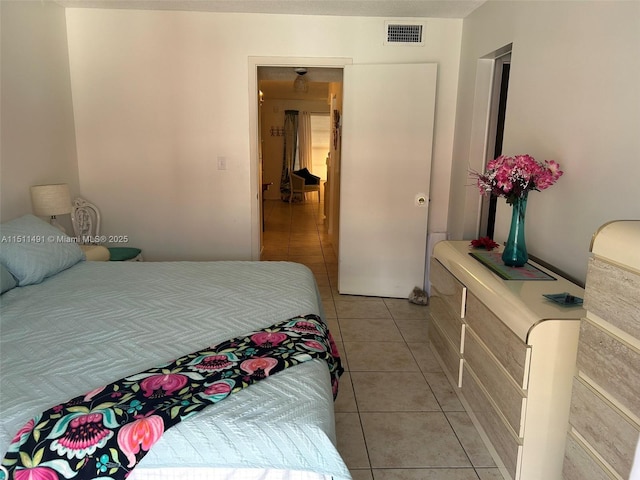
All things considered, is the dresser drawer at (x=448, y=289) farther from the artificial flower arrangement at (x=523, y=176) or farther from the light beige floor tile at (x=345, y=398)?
the light beige floor tile at (x=345, y=398)

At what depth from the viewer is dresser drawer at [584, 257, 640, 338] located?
125 cm

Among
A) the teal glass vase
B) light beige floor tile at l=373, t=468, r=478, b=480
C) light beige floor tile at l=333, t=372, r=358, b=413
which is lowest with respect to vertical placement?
light beige floor tile at l=373, t=468, r=478, b=480

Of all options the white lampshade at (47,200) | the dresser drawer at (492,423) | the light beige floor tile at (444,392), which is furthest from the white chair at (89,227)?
the dresser drawer at (492,423)

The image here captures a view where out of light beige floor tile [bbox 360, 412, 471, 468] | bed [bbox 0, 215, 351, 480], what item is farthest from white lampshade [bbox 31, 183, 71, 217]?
light beige floor tile [bbox 360, 412, 471, 468]

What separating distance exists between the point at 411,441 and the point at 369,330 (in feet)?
4.36

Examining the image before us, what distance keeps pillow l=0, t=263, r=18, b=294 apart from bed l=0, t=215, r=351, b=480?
2 centimetres

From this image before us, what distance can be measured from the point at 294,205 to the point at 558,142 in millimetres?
7968

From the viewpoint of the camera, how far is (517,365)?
1.82 metres

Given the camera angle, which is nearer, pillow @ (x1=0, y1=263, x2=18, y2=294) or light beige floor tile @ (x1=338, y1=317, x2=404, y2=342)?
pillow @ (x1=0, y1=263, x2=18, y2=294)

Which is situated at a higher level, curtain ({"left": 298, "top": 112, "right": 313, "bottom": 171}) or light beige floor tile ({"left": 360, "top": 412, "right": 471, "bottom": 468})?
curtain ({"left": 298, "top": 112, "right": 313, "bottom": 171})

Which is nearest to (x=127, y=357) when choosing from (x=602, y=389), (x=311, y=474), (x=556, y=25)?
(x=311, y=474)

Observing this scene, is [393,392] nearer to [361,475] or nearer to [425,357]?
[425,357]

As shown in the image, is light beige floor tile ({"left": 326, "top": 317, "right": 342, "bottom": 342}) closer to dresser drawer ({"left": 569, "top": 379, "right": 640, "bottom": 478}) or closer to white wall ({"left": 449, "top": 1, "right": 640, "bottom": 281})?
white wall ({"left": 449, "top": 1, "right": 640, "bottom": 281})

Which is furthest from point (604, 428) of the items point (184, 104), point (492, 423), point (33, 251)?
point (184, 104)
